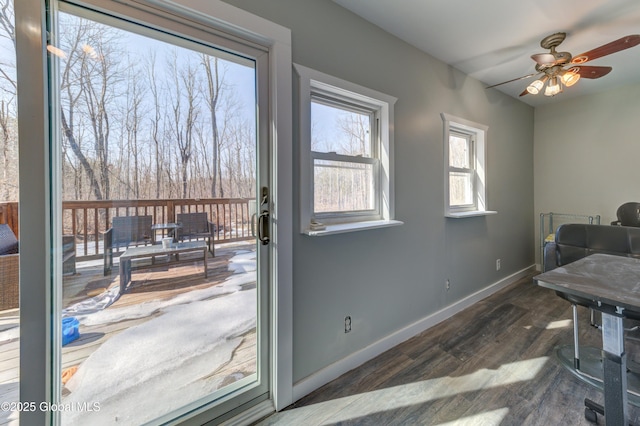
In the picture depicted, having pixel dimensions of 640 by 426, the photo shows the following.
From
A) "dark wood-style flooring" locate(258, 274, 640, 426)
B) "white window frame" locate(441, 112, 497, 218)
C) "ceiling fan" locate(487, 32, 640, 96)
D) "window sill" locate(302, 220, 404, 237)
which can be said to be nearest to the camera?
"dark wood-style flooring" locate(258, 274, 640, 426)

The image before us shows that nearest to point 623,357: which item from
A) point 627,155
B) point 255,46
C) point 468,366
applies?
point 468,366

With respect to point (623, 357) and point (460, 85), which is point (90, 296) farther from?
point (460, 85)

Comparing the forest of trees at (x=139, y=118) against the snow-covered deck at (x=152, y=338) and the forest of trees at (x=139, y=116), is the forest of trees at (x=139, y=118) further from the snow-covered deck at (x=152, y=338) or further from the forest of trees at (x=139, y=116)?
the snow-covered deck at (x=152, y=338)

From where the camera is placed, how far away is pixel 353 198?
2.08m

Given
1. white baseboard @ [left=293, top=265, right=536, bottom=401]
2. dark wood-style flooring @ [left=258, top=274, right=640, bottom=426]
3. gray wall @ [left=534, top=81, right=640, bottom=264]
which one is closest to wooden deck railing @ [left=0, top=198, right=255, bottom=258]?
white baseboard @ [left=293, top=265, right=536, bottom=401]

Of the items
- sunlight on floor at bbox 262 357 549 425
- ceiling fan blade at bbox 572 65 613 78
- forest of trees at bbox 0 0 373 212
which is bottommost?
sunlight on floor at bbox 262 357 549 425

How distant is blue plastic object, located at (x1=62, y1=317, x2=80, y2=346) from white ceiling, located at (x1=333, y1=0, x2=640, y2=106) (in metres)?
2.37

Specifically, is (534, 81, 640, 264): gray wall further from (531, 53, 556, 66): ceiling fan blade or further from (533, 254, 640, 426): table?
(533, 254, 640, 426): table

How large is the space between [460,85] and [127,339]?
3575mm

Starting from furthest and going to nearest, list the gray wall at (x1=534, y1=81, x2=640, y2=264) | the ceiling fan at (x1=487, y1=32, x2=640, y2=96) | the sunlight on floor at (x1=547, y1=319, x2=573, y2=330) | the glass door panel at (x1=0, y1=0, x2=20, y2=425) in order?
the gray wall at (x1=534, y1=81, x2=640, y2=264) < the sunlight on floor at (x1=547, y1=319, x2=573, y2=330) < the ceiling fan at (x1=487, y1=32, x2=640, y2=96) < the glass door panel at (x1=0, y1=0, x2=20, y2=425)

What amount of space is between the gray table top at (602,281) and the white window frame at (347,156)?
1.02 metres

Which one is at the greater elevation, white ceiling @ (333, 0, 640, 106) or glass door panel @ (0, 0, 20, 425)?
white ceiling @ (333, 0, 640, 106)

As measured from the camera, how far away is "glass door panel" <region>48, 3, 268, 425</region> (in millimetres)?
1122

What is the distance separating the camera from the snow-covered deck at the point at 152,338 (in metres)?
1.13
